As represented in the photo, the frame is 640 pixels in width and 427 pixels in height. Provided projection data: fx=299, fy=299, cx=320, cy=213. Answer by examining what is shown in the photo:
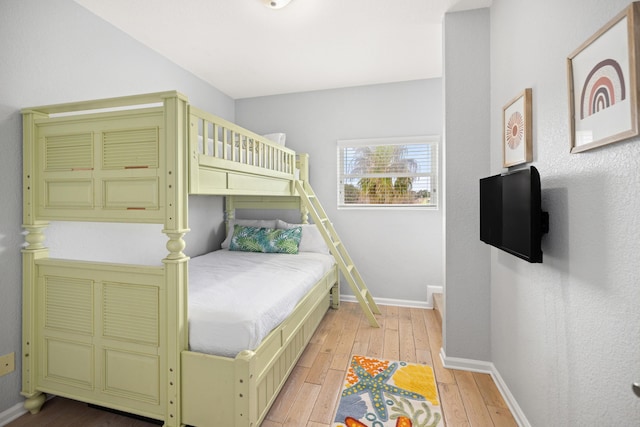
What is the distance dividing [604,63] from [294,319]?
6.47 ft

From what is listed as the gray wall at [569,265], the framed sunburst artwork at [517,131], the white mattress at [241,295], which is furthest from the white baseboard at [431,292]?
the framed sunburst artwork at [517,131]

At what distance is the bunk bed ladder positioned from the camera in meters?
2.92

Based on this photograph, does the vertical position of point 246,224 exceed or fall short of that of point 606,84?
it falls short

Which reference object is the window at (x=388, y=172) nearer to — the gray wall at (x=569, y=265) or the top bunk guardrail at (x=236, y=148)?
the top bunk guardrail at (x=236, y=148)

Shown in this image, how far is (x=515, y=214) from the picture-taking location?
1.50m

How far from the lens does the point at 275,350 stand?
68.2 inches

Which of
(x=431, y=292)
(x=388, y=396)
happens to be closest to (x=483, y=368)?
(x=388, y=396)

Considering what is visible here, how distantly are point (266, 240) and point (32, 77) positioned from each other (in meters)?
2.17

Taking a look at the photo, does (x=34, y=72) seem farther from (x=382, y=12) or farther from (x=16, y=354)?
(x=382, y=12)

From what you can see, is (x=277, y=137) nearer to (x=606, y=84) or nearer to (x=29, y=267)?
(x=29, y=267)

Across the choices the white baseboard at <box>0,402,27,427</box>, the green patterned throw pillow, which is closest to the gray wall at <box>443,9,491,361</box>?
the green patterned throw pillow

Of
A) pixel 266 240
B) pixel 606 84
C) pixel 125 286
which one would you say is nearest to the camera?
pixel 606 84

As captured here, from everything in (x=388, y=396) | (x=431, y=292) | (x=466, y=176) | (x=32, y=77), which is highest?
(x=32, y=77)

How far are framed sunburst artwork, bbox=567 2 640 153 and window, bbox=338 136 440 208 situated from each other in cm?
226
